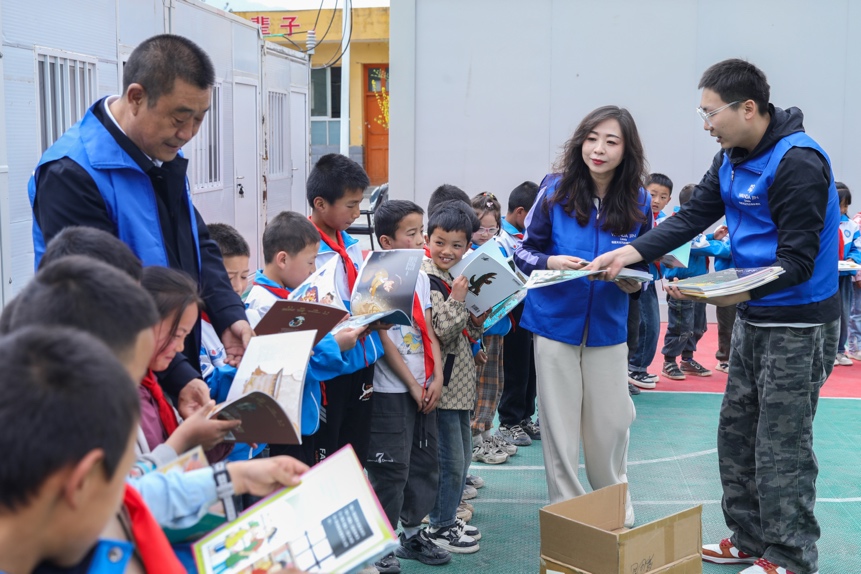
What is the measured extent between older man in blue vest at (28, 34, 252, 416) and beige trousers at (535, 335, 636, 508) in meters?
1.83

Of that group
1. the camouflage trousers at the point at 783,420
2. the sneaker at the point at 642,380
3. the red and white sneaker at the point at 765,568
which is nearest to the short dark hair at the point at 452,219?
the camouflage trousers at the point at 783,420

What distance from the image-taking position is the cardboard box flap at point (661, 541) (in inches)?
112

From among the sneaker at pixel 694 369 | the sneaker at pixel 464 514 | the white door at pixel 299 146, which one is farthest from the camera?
the white door at pixel 299 146

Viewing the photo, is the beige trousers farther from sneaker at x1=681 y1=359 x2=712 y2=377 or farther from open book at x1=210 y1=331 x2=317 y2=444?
sneaker at x1=681 y1=359 x2=712 y2=377

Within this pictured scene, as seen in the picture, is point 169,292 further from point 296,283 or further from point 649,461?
point 649,461

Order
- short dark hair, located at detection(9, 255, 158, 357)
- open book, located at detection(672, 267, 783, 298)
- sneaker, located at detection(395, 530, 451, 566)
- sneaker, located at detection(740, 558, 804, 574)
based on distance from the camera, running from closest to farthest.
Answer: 1. short dark hair, located at detection(9, 255, 158, 357)
2. open book, located at detection(672, 267, 783, 298)
3. sneaker, located at detection(740, 558, 804, 574)
4. sneaker, located at detection(395, 530, 451, 566)

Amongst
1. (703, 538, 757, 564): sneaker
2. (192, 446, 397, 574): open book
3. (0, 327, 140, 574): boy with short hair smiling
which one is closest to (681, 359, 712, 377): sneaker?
(703, 538, 757, 564): sneaker

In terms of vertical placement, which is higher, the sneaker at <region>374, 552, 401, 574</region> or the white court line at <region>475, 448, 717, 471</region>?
the sneaker at <region>374, 552, 401, 574</region>

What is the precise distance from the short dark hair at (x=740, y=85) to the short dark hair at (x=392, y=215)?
4.19 feet

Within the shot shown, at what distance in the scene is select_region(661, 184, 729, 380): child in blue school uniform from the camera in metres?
7.00

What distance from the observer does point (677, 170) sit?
957 centimetres

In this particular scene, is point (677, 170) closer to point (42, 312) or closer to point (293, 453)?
point (293, 453)

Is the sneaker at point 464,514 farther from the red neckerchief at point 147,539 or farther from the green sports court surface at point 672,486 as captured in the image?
the red neckerchief at point 147,539

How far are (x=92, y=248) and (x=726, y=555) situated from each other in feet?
9.56
